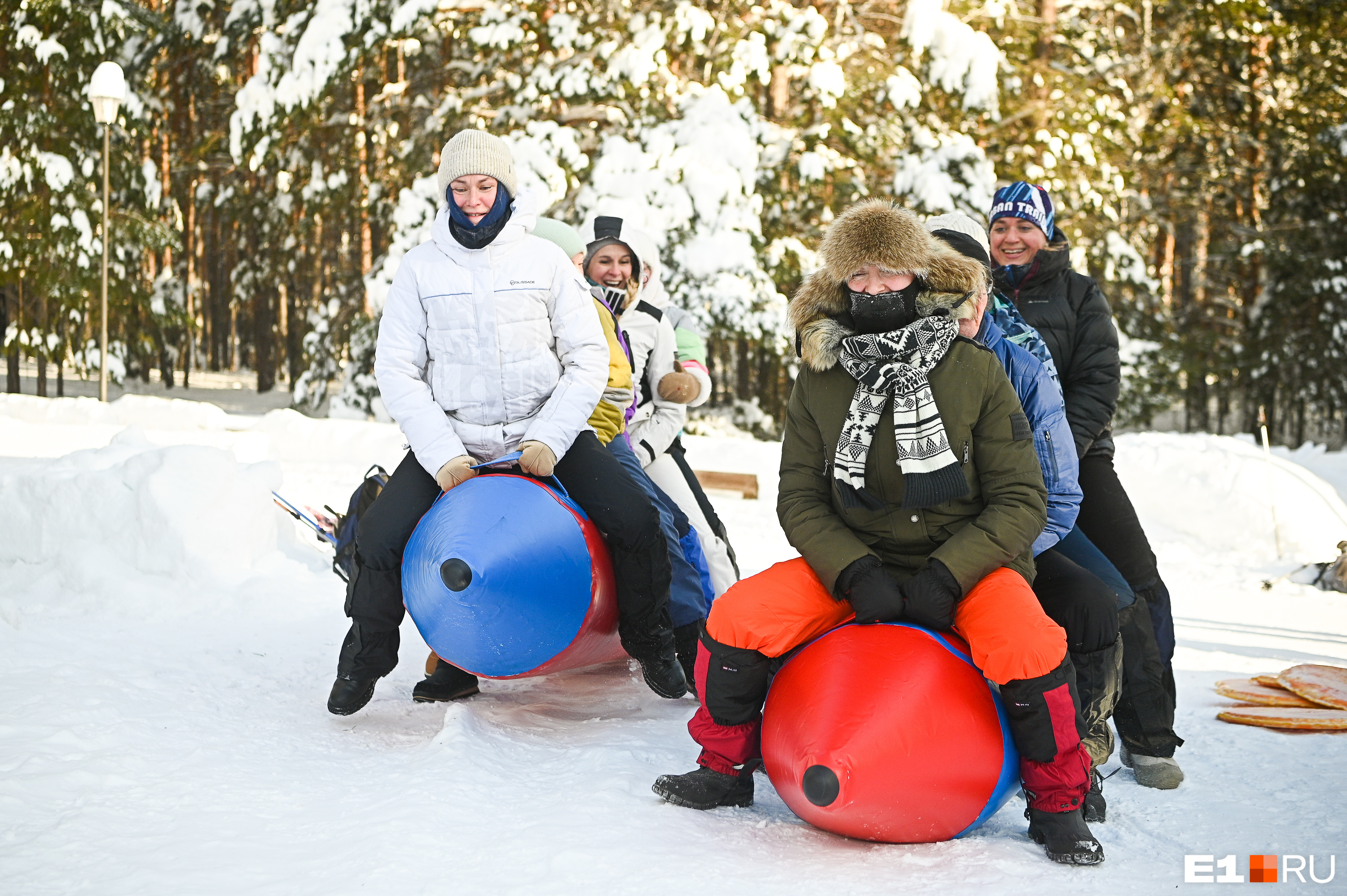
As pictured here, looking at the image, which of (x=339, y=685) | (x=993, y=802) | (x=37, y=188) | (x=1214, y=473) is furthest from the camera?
(x=37, y=188)

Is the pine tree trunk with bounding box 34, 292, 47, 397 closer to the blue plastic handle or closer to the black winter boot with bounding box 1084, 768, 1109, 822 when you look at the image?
the blue plastic handle

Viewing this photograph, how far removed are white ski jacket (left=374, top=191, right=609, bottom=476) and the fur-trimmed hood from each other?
3.32ft

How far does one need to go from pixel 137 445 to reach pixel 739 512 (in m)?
5.05

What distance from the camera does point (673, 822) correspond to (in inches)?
121

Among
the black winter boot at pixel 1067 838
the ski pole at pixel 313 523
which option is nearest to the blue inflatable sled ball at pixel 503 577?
the black winter boot at pixel 1067 838

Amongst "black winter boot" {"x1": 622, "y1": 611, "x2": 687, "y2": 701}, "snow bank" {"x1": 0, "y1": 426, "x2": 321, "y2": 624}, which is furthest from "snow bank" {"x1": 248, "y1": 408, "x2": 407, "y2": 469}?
"black winter boot" {"x1": 622, "y1": 611, "x2": 687, "y2": 701}

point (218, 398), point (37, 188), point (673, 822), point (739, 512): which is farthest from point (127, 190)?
point (673, 822)

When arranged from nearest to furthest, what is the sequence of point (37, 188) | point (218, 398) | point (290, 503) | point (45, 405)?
point (290, 503)
point (45, 405)
point (37, 188)
point (218, 398)

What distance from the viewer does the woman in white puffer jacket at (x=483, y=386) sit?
3906 millimetres

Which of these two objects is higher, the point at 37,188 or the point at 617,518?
the point at 37,188

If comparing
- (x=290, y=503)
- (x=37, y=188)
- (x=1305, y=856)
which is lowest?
(x=1305, y=856)

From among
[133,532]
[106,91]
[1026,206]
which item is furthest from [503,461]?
[106,91]

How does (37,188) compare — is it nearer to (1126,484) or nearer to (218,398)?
(218,398)

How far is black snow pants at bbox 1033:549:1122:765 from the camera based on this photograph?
3.34 meters
